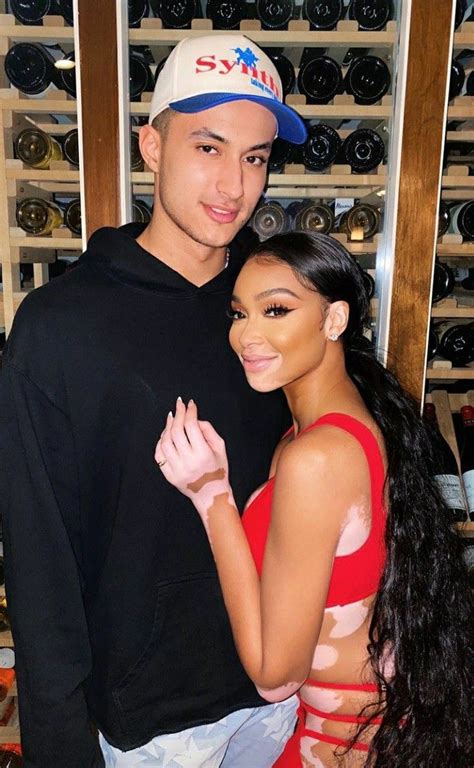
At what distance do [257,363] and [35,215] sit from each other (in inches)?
40.2

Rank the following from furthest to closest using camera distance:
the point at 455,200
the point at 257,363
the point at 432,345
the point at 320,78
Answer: the point at 432,345 < the point at 455,200 < the point at 320,78 < the point at 257,363

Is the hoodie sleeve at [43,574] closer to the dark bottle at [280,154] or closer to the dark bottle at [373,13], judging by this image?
the dark bottle at [280,154]

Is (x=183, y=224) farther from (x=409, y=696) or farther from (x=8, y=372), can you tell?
(x=409, y=696)

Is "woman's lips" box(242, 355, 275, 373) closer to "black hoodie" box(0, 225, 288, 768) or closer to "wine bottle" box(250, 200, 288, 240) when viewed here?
"black hoodie" box(0, 225, 288, 768)

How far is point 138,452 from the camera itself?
0.95 m

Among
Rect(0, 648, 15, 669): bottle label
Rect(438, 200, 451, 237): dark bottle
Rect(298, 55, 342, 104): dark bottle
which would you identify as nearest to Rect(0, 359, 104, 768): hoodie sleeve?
Rect(0, 648, 15, 669): bottle label

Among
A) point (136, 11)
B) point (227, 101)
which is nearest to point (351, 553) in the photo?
point (227, 101)

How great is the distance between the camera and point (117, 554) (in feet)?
3.16

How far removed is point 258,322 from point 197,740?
2.31 feet

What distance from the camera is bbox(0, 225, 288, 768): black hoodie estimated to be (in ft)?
2.95

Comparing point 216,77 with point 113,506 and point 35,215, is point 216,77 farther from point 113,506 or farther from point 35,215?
point 35,215

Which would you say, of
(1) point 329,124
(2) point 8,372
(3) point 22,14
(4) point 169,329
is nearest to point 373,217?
(1) point 329,124

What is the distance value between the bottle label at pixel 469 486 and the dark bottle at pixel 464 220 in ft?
2.30

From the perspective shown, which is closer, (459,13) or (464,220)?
(459,13)
